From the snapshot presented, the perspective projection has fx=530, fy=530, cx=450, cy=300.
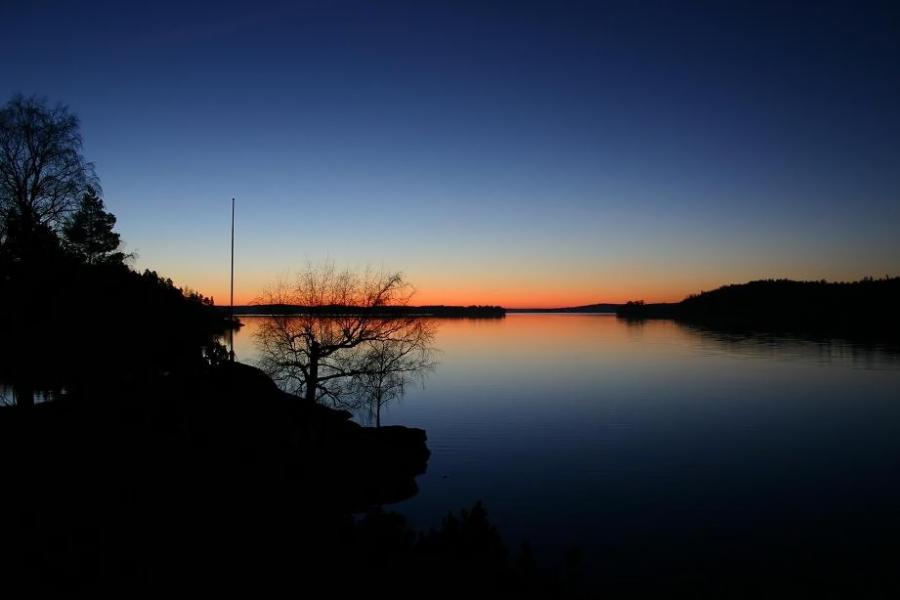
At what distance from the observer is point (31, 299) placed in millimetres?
29109

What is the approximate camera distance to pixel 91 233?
44406mm

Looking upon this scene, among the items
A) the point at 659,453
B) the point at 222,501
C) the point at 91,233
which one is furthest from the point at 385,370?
the point at 91,233

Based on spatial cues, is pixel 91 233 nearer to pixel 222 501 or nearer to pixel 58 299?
pixel 58 299

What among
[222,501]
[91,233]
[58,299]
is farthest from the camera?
[91,233]

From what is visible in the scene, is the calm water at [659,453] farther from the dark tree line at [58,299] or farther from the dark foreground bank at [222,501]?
the dark tree line at [58,299]

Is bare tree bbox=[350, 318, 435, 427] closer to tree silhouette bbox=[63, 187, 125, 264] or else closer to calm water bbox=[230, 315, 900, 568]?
calm water bbox=[230, 315, 900, 568]

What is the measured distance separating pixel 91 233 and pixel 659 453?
4748 cm

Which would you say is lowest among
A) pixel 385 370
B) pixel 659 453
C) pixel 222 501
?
pixel 659 453

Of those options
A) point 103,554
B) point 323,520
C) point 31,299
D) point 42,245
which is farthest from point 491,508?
point 42,245

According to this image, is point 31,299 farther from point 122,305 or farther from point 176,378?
point 176,378

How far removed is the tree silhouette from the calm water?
89.6 feet

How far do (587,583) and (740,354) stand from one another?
9635 centimetres

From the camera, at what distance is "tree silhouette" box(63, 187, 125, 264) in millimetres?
36353

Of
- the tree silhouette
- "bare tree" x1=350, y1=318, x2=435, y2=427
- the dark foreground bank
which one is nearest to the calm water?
"bare tree" x1=350, y1=318, x2=435, y2=427
